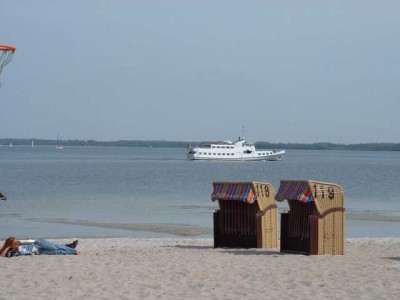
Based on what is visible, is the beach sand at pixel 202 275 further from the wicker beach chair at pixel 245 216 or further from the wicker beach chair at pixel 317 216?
the wicker beach chair at pixel 245 216

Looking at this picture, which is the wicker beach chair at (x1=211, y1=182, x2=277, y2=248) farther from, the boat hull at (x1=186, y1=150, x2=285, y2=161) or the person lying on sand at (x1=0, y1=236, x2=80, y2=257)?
the boat hull at (x1=186, y1=150, x2=285, y2=161)

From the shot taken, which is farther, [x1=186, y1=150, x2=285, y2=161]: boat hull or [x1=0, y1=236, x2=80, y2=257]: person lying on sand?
[x1=186, y1=150, x2=285, y2=161]: boat hull

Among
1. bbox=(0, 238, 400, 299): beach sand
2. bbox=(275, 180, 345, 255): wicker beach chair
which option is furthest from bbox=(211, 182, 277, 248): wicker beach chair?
bbox=(275, 180, 345, 255): wicker beach chair

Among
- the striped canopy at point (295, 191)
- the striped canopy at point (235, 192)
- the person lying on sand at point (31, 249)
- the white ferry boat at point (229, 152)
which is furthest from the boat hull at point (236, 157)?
the person lying on sand at point (31, 249)

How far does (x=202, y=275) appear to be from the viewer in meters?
12.8

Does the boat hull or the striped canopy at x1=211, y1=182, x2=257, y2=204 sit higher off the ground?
the striped canopy at x1=211, y1=182, x2=257, y2=204

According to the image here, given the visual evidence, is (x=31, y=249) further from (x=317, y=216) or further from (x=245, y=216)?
(x=317, y=216)

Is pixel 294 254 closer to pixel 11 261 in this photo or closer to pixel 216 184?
pixel 216 184

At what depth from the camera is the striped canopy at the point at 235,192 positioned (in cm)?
1748

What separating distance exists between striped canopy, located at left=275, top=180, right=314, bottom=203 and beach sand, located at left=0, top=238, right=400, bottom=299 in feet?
3.63

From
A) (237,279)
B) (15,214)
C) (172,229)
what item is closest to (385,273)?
(237,279)

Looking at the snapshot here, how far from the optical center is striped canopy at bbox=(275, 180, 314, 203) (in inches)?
628

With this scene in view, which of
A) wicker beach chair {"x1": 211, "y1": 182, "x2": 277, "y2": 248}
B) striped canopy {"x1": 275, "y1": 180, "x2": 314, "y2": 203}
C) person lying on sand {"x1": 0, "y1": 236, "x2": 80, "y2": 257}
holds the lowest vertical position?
person lying on sand {"x1": 0, "y1": 236, "x2": 80, "y2": 257}

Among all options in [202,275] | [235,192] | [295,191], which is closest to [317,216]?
[295,191]
